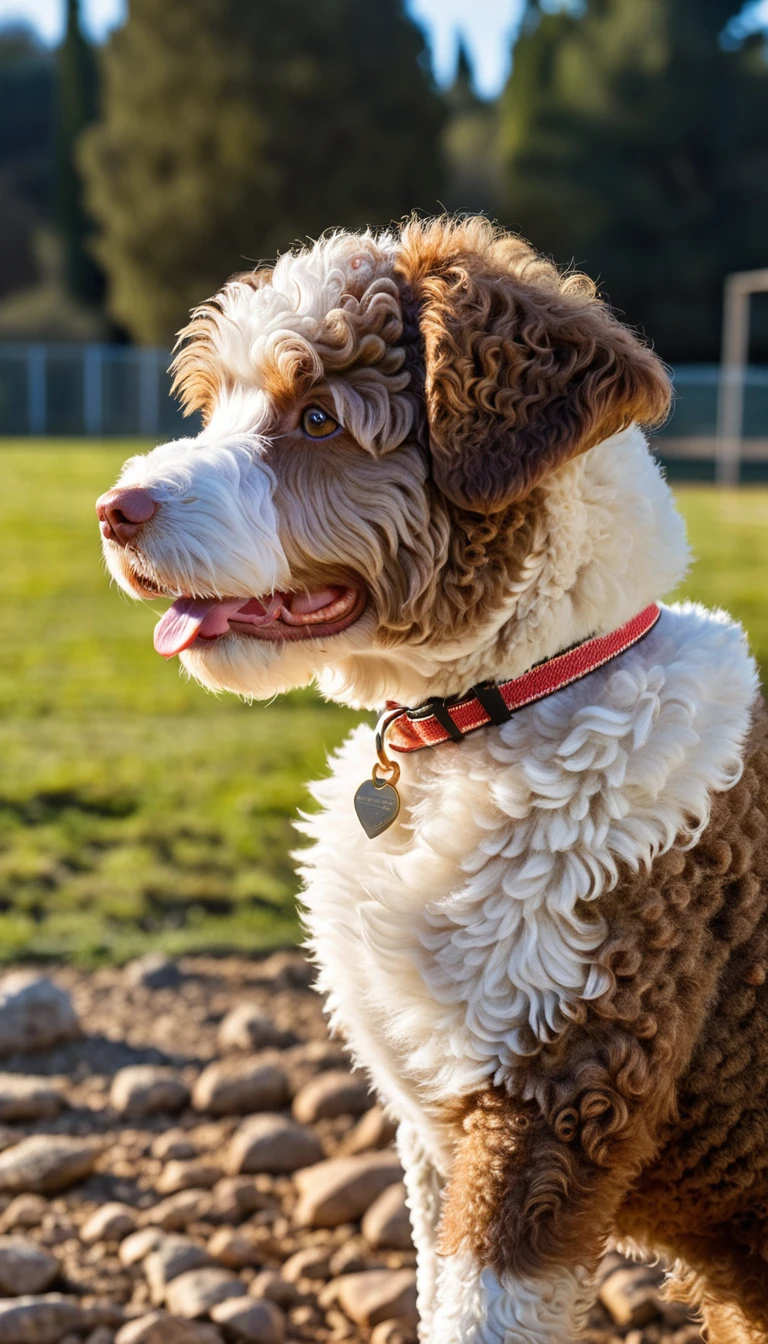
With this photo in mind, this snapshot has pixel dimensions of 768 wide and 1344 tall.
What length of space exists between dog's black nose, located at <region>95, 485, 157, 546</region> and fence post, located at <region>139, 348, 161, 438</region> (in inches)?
1244

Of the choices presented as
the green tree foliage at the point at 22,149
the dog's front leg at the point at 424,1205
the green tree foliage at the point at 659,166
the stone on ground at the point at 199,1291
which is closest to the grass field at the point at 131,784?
the stone on ground at the point at 199,1291

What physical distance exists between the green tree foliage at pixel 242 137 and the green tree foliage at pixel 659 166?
3906mm

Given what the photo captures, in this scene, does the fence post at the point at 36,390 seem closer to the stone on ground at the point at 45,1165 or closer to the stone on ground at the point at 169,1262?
the stone on ground at the point at 45,1165

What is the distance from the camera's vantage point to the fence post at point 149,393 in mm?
33000

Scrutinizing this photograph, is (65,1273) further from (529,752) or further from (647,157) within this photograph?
(647,157)

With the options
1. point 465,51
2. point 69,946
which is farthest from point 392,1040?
point 465,51

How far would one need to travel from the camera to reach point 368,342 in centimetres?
229

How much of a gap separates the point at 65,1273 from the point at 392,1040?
1436 millimetres

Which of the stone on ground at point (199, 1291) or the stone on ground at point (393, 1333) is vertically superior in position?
the stone on ground at point (199, 1291)

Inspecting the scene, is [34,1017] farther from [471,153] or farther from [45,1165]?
[471,153]

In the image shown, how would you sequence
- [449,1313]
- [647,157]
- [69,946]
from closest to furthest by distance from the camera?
[449,1313] < [69,946] < [647,157]

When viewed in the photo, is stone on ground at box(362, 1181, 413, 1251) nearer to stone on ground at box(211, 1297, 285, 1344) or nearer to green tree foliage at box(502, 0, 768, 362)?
stone on ground at box(211, 1297, 285, 1344)

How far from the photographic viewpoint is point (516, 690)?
2365mm

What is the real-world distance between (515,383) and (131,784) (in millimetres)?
5028
